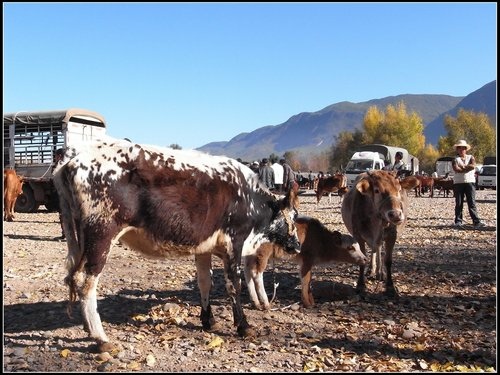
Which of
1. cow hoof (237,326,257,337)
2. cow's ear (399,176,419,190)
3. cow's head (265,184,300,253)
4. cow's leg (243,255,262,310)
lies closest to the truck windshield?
cow's ear (399,176,419,190)

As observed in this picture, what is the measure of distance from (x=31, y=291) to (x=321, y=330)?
14.9 ft

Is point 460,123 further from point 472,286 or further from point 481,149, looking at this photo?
point 472,286

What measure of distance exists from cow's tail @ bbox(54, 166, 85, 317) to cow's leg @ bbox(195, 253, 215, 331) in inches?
59.3

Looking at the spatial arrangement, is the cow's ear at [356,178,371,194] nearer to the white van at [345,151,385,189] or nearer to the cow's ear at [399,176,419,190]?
the cow's ear at [399,176,419,190]

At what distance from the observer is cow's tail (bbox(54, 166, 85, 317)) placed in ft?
17.3

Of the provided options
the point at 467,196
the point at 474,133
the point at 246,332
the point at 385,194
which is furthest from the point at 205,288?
the point at 474,133

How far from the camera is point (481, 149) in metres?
87.4

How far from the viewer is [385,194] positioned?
24.4 ft

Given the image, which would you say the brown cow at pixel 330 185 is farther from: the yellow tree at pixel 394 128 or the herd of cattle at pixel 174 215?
the yellow tree at pixel 394 128

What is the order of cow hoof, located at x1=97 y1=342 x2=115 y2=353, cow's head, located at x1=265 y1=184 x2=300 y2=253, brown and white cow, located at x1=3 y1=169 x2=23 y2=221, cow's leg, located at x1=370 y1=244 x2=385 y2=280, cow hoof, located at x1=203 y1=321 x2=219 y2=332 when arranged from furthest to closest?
brown and white cow, located at x1=3 y1=169 x2=23 y2=221
cow's leg, located at x1=370 y1=244 x2=385 y2=280
cow's head, located at x1=265 y1=184 x2=300 y2=253
cow hoof, located at x1=203 y1=321 x2=219 y2=332
cow hoof, located at x1=97 y1=342 x2=115 y2=353

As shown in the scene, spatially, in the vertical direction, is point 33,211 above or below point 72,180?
below

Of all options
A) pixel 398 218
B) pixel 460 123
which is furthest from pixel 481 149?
pixel 398 218

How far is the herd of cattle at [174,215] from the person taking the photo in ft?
17.1

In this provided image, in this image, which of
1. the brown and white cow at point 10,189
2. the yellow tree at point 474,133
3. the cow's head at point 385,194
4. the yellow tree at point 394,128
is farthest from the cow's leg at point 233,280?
the yellow tree at point 394,128
